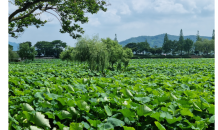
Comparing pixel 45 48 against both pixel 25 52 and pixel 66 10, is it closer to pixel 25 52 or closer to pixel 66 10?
pixel 25 52

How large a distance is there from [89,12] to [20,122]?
729cm

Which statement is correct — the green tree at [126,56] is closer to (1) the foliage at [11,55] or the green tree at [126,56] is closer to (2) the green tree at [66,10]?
(2) the green tree at [66,10]

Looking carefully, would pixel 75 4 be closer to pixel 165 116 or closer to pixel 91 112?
pixel 91 112

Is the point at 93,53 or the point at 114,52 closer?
the point at 93,53

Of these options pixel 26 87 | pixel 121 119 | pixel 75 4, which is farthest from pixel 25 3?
pixel 121 119

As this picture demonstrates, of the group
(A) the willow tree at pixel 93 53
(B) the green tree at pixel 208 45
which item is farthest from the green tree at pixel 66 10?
(B) the green tree at pixel 208 45

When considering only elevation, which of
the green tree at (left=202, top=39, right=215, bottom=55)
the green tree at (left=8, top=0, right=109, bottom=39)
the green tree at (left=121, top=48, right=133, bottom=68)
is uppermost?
the green tree at (left=202, top=39, right=215, bottom=55)

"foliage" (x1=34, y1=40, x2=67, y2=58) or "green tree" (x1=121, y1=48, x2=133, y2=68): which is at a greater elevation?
"foliage" (x1=34, y1=40, x2=67, y2=58)

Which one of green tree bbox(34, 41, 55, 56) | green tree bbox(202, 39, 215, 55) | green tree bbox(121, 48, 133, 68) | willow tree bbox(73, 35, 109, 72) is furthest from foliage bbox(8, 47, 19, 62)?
green tree bbox(202, 39, 215, 55)

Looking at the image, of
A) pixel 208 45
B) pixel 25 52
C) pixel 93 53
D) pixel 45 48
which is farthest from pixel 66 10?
pixel 45 48

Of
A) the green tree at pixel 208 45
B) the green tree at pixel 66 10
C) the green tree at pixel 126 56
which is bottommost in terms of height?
the green tree at pixel 126 56

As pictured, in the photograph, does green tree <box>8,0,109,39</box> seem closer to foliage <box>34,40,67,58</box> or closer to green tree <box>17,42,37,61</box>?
green tree <box>17,42,37,61</box>

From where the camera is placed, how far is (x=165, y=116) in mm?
1921

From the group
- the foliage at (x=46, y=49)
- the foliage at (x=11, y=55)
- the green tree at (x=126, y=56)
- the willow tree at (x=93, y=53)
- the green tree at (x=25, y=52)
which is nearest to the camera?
the willow tree at (x=93, y=53)
